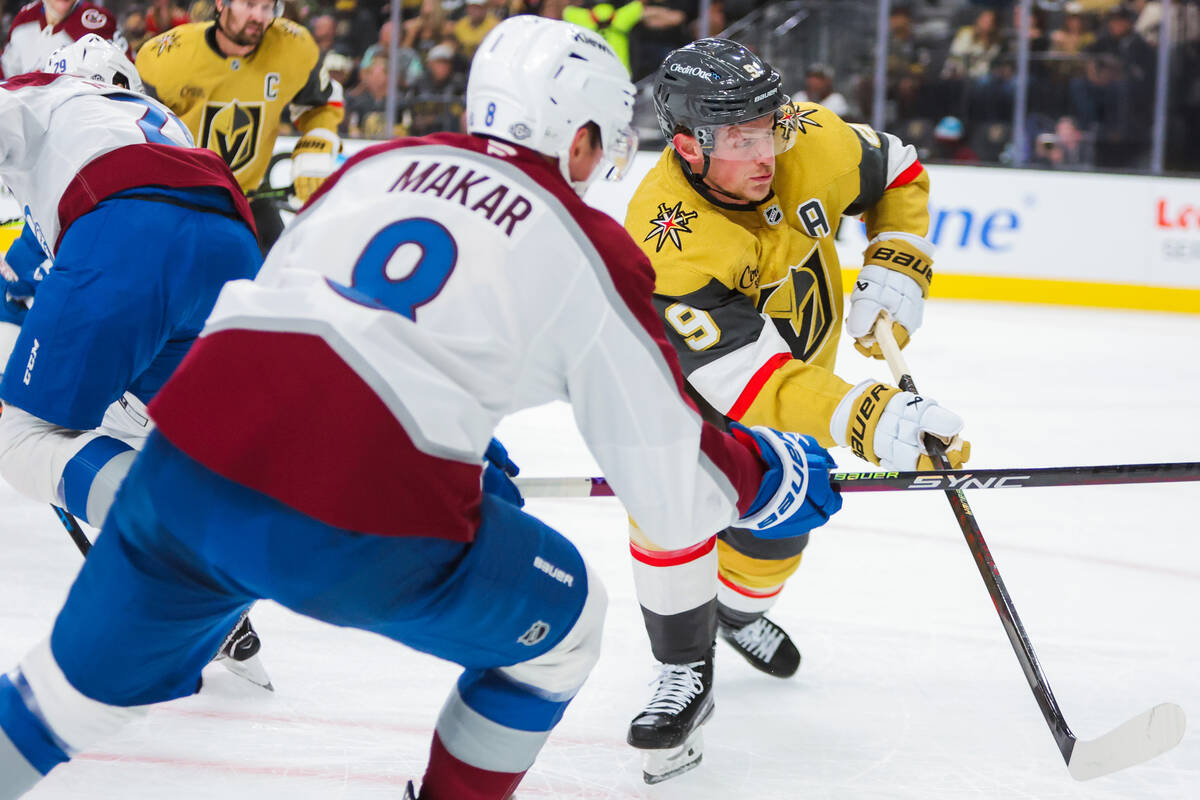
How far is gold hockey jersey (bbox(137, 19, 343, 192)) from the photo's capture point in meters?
4.40

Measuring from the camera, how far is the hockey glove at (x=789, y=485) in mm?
1828

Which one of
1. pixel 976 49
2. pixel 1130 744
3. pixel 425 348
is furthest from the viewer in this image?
pixel 976 49

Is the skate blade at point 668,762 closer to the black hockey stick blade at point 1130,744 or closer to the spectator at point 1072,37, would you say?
the black hockey stick blade at point 1130,744

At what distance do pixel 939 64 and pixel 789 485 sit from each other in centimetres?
685

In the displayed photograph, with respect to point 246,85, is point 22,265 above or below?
above

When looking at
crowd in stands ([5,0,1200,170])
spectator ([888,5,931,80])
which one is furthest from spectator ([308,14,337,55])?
spectator ([888,5,931,80])

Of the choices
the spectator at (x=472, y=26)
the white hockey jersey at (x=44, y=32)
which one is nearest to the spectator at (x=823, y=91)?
the spectator at (x=472, y=26)

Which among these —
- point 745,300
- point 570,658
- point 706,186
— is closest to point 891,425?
point 745,300

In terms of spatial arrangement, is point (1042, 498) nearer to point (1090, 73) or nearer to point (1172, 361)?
point (1172, 361)

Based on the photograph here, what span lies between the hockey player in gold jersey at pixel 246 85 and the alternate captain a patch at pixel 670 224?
242 centimetres

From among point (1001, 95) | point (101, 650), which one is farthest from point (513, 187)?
point (1001, 95)

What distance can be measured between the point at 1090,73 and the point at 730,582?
6.21 m

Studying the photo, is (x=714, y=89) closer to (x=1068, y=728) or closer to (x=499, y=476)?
(x=499, y=476)

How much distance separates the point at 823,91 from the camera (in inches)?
323
